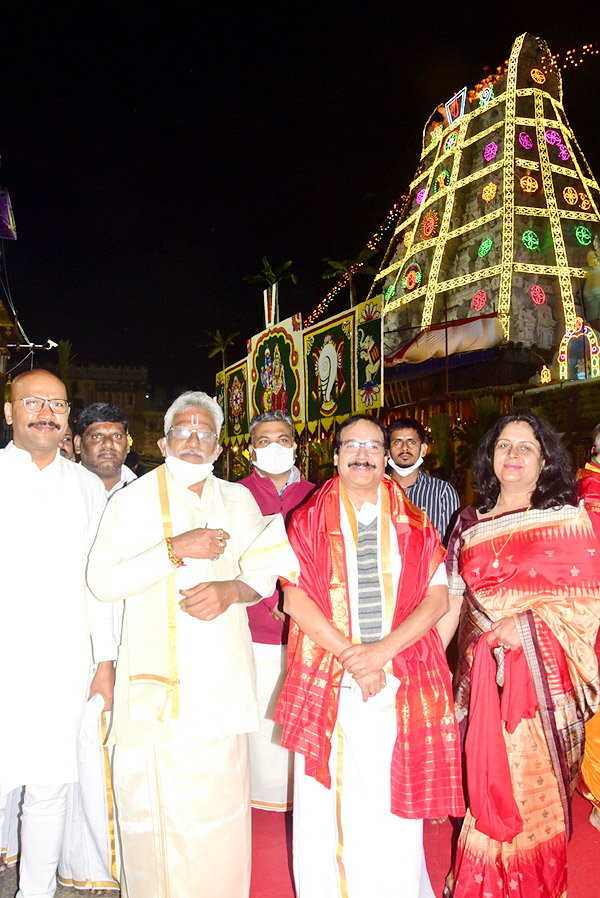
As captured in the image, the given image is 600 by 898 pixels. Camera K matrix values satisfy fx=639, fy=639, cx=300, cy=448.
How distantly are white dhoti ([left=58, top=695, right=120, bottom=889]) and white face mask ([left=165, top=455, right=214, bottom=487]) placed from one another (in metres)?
1.14

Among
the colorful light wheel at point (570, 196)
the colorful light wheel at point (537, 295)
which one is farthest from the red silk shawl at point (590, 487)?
the colorful light wheel at point (570, 196)

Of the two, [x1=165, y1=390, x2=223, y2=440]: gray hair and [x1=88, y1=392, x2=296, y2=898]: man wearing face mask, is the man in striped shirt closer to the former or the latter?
[x1=165, y1=390, x2=223, y2=440]: gray hair

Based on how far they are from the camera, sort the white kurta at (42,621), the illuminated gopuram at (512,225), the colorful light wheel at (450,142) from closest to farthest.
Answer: the white kurta at (42,621) < the illuminated gopuram at (512,225) < the colorful light wheel at (450,142)

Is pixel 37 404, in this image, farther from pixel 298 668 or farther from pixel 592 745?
pixel 592 745

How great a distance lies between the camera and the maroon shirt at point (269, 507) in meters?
3.82

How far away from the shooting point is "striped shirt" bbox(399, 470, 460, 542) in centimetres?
482

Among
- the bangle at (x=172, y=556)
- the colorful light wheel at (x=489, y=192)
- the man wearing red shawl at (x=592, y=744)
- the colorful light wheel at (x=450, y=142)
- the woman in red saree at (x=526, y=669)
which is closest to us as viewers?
the bangle at (x=172, y=556)

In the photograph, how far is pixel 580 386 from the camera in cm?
1467

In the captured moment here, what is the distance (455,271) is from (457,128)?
22.8ft

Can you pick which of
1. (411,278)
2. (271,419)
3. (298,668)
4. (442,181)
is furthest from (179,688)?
(442,181)

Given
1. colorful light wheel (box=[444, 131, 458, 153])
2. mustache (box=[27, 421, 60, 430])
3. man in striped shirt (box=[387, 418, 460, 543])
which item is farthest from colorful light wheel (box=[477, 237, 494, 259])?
mustache (box=[27, 421, 60, 430])

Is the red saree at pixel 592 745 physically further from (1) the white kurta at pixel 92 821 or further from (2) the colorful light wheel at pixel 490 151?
(2) the colorful light wheel at pixel 490 151

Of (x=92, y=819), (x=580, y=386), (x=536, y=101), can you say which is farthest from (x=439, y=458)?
(x=536, y=101)

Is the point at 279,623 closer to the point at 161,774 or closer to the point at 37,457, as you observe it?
the point at 161,774
